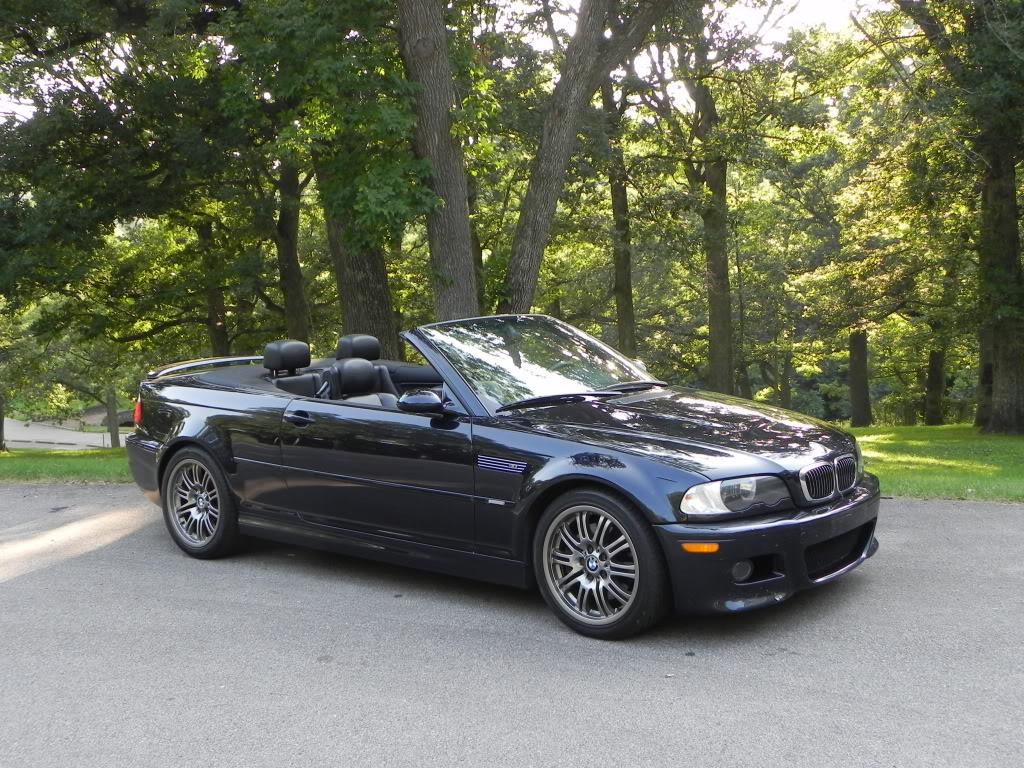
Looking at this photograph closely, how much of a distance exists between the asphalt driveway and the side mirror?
1.08 metres

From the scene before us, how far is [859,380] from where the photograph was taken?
3412cm

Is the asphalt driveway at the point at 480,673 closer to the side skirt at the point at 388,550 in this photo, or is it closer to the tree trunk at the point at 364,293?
the side skirt at the point at 388,550

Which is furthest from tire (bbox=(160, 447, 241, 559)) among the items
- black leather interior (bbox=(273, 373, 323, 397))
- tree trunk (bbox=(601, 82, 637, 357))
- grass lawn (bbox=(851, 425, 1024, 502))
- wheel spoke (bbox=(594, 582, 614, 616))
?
tree trunk (bbox=(601, 82, 637, 357))

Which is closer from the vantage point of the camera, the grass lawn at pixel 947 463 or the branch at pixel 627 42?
the grass lawn at pixel 947 463

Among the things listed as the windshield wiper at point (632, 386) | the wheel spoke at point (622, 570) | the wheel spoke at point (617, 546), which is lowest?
the wheel spoke at point (622, 570)

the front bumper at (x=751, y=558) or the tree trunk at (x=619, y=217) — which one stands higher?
the tree trunk at (x=619, y=217)

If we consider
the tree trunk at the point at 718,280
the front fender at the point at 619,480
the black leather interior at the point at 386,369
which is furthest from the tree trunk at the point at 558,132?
the tree trunk at the point at 718,280

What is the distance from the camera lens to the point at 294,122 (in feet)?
37.7

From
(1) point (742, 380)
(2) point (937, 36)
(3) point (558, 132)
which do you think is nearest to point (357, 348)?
(3) point (558, 132)

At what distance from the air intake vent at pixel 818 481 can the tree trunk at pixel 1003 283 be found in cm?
1705

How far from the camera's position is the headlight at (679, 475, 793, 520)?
475 cm

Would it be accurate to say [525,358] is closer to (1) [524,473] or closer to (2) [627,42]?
(1) [524,473]

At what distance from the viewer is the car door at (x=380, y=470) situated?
554 centimetres

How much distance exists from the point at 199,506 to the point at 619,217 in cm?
1848
